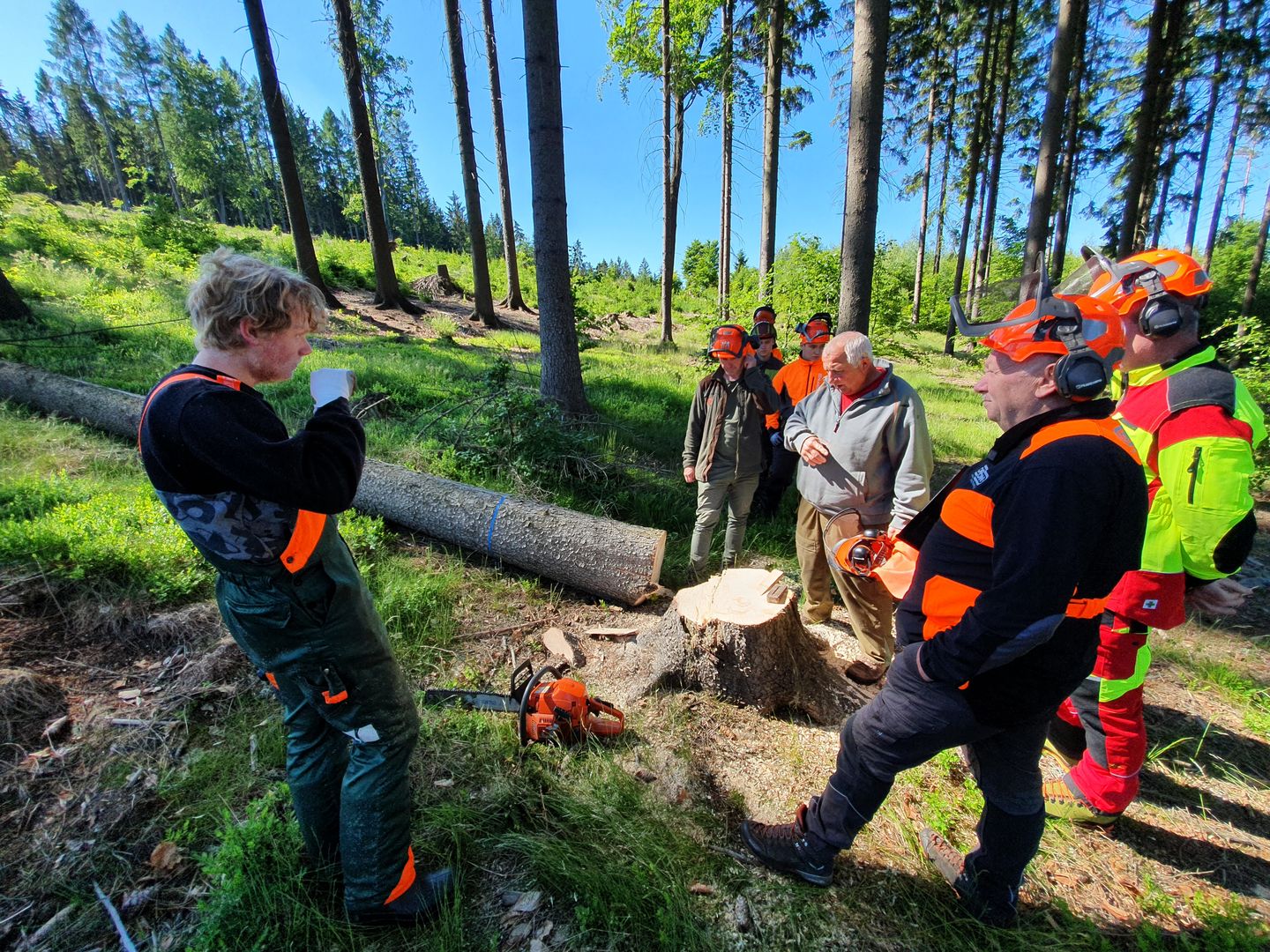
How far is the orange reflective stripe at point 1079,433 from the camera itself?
1.45 metres

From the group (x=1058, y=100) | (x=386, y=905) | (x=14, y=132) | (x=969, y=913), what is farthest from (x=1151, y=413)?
(x=14, y=132)

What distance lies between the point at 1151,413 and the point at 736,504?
103 inches

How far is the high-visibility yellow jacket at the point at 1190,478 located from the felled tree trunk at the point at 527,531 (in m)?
2.54

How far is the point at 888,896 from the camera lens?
6.64 ft

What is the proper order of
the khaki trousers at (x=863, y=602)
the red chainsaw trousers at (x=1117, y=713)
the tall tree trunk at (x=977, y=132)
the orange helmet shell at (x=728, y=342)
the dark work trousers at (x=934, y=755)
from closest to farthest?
the dark work trousers at (x=934, y=755), the red chainsaw trousers at (x=1117, y=713), the khaki trousers at (x=863, y=602), the orange helmet shell at (x=728, y=342), the tall tree trunk at (x=977, y=132)

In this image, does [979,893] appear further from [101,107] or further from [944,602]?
[101,107]

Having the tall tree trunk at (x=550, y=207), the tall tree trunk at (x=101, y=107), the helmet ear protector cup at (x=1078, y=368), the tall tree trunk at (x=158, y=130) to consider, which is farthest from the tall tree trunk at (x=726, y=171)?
the tall tree trunk at (x=101, y=107)

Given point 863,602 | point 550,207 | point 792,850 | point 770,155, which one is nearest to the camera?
point 792,850

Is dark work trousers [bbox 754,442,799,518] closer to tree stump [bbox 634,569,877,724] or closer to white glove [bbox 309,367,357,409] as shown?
tree stump [bbox 634,569,877,724]

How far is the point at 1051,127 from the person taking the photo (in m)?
8.49

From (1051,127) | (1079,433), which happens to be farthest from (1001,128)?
(1079,433)

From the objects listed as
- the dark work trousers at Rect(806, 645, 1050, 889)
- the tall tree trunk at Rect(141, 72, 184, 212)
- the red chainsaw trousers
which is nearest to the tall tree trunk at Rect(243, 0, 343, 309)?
the dark work trousers at Rect(806, 645, 1050, 889)

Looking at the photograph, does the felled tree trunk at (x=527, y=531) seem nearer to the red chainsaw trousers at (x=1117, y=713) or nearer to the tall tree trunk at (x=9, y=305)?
the red chainsaw trousers at (x=1117, y=713)

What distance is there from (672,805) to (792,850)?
1.72 feet
